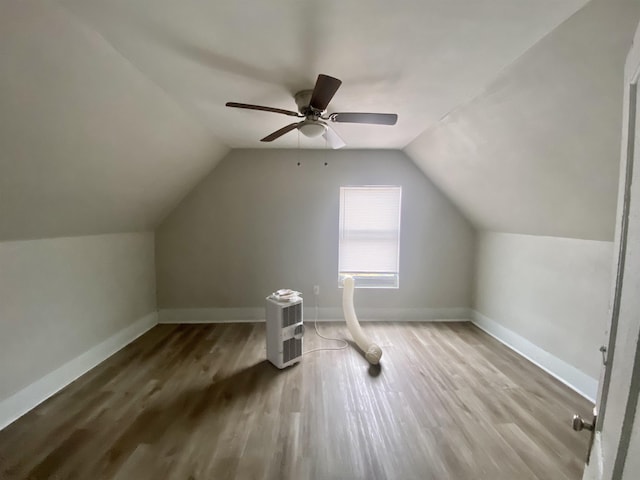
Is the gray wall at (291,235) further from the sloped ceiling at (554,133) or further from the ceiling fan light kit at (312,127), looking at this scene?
the ceiling fan light kit at (312,127)

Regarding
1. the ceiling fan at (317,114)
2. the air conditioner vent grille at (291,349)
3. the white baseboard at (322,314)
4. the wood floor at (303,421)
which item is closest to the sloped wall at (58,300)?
the wood floor at (303,421)

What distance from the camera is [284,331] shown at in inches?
102

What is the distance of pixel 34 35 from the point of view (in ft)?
3.88

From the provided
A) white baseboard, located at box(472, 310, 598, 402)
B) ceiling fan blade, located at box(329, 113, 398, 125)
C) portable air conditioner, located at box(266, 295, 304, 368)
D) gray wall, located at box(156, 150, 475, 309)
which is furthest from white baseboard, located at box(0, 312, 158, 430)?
white baseboard, located at box(472, 310, 598, 402)

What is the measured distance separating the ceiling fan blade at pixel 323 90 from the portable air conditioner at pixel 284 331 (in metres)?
1.75

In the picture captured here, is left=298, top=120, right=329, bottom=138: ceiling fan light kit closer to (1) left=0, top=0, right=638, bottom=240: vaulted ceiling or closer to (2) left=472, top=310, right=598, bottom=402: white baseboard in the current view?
(1) left=0, top=0, right=638, bottom=240: vaulted ceiling

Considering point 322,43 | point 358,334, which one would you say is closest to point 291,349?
point 358,334

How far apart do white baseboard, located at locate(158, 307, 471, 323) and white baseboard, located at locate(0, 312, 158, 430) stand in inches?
20.4

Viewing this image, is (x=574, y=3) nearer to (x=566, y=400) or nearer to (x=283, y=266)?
(x=566, y=400)

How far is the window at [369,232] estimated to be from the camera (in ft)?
12.5

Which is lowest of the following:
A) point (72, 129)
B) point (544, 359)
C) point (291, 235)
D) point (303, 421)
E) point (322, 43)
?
point (303, 421)

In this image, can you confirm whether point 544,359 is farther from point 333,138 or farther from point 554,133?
point 333,138

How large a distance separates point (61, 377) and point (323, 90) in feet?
10.1

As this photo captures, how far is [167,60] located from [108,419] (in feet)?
8.05
